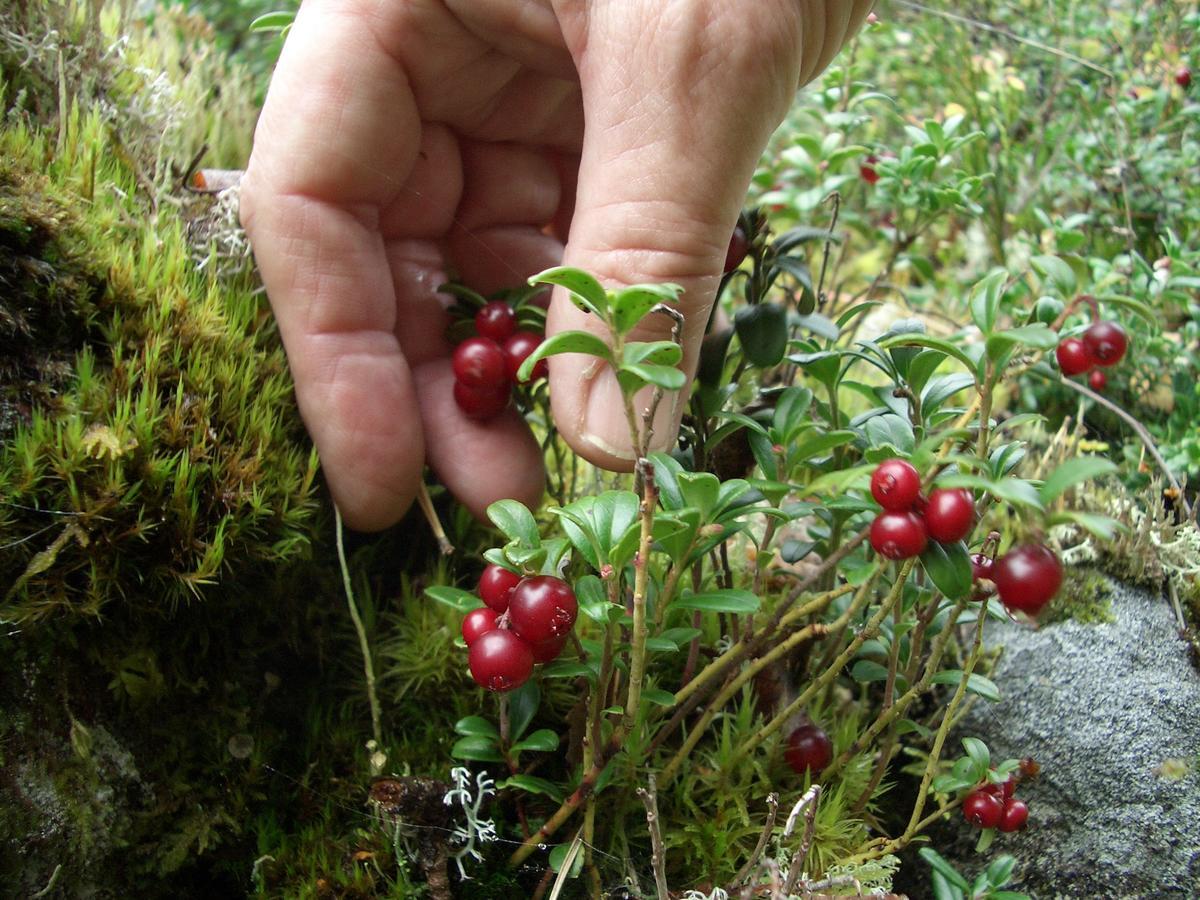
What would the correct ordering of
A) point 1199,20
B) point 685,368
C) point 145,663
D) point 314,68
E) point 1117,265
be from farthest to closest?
point 1199,20, point 1117,265, point 314,68, point 145,663, point 685,368

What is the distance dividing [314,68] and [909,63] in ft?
13.9

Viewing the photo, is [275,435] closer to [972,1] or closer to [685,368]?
[685,368]

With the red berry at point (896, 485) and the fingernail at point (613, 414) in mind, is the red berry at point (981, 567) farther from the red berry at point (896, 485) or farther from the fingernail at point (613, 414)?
the fingernail at point (613, 414)

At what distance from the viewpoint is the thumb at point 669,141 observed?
5.12 feet

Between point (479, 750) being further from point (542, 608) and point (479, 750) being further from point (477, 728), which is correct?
point (542, 608)

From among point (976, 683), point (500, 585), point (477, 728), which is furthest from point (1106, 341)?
point (477, 728)

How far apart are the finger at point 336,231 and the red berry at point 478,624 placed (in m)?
0.67

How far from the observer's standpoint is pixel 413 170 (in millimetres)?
2295

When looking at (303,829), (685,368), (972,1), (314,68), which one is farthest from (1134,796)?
(972,1)

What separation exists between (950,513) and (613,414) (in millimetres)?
670

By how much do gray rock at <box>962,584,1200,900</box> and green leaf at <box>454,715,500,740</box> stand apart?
108cm

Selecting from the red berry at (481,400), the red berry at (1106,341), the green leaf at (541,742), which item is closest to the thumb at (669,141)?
the red berry at (481,400)

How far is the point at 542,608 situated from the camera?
4.58ft

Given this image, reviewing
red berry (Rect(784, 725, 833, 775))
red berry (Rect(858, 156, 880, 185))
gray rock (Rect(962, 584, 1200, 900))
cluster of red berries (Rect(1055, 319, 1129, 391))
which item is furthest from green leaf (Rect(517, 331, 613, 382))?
red berry (Rect(858, 156, 880, 185))
